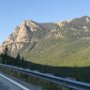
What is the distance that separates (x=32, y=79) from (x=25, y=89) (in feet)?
15.1

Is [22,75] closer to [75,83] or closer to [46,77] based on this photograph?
[46,77]

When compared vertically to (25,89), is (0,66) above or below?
above

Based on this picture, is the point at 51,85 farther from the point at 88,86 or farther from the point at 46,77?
the point at 88,86

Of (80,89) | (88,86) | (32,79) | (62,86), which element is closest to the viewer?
(88,86)

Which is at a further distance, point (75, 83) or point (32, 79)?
point (32, 79)

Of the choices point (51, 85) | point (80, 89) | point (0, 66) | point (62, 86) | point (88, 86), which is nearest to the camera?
point (88, 86)

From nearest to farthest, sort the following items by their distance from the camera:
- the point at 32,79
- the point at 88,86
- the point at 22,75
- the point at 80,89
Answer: the point at 88,86, the point at 80,89, the point at 32,79, the point at 22,75

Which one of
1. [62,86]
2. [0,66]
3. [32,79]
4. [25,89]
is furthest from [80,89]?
[0,66]

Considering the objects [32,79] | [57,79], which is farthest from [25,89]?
[32,79]

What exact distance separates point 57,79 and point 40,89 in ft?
3.63

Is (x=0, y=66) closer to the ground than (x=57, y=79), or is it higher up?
higher up

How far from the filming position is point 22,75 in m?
21.4

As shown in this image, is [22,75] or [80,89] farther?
[22,75]

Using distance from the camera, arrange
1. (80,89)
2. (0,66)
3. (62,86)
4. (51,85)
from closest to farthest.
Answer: (80,89), (62,86), (51,85), (0,66)
